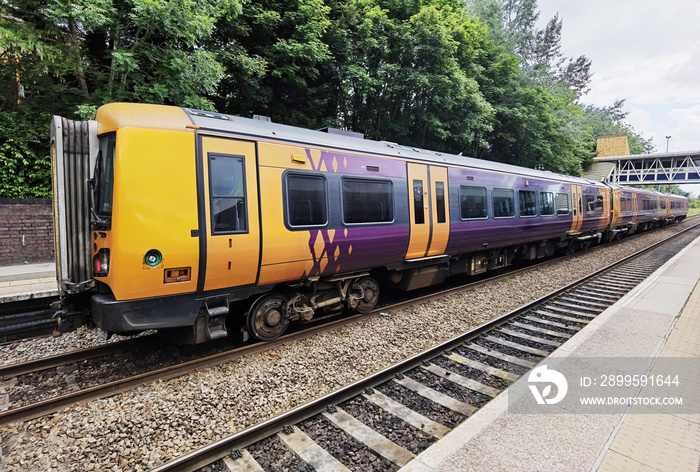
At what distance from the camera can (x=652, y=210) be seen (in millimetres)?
25984

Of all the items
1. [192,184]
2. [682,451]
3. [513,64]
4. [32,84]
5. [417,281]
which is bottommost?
[682,451]

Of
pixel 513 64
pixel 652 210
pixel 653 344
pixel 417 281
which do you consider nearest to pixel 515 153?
pixel 513 64

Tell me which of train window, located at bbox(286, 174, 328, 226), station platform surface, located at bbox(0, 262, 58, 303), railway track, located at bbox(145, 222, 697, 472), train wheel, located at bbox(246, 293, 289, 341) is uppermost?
train window, located at bbox(286, 174, 328, 226)

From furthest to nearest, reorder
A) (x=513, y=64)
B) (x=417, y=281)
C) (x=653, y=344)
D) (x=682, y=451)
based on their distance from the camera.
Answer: (x=513, y=64), (x=417, y=281), (x=653, y=344), (x=682, y=451)

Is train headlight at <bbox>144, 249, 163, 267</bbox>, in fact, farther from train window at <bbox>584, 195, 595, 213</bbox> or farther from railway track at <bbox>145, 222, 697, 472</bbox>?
train window at <bbox>584, 195, 595, 213</bbox>

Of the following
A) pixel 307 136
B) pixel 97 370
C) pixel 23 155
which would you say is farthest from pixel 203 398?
A: pixel 23 155

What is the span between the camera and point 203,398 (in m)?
→ 4.00

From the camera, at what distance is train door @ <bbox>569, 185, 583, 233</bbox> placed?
13939mm

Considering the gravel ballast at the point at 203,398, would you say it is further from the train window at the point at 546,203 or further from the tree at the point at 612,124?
the tree at the point at 612,124

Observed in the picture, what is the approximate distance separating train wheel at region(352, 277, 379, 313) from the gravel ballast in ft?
1.12

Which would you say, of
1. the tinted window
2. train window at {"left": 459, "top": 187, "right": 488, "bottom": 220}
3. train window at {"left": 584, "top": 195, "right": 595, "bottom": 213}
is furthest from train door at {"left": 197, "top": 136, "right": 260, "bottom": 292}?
train window at {"left": 584, "top": 195, "right": 595, "bottom": 213}

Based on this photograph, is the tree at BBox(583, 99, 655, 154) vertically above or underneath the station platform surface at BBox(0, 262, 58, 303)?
above

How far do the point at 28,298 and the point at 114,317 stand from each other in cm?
465

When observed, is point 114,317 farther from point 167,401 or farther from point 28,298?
point 28,298
